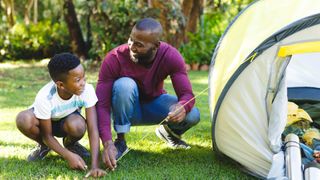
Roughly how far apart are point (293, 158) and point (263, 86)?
0.43 m

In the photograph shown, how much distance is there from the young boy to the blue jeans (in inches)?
6.1

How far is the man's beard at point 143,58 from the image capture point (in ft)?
8.78

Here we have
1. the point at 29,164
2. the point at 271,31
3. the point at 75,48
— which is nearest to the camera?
the point at 271,31

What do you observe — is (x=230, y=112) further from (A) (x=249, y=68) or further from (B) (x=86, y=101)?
(B) (x=86, y=101)

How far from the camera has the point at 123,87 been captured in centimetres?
272

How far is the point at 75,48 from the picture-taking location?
994 cm

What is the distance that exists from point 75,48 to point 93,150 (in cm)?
757

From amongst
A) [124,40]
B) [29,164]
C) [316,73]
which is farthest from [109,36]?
[29,164]

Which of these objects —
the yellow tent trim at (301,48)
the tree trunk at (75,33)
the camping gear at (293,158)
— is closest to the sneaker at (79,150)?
the camping gear at (293,158)

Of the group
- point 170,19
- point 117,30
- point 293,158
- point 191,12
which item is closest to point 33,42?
point 117,30

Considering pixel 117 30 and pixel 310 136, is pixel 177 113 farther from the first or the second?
pixel 117 30

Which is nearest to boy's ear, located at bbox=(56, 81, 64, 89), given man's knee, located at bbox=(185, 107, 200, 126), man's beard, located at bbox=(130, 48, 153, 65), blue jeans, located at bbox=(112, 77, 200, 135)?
blue jeans, located at bbox=(112, 77, 200, 135)

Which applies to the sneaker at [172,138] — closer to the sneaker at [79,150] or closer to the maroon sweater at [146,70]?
the maroon sweater at [146,70]

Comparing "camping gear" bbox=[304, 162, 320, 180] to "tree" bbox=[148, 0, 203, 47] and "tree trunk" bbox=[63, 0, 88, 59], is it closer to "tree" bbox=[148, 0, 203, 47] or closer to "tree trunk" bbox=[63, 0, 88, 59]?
"tree" bbox=[148, 0, 203, 47]
